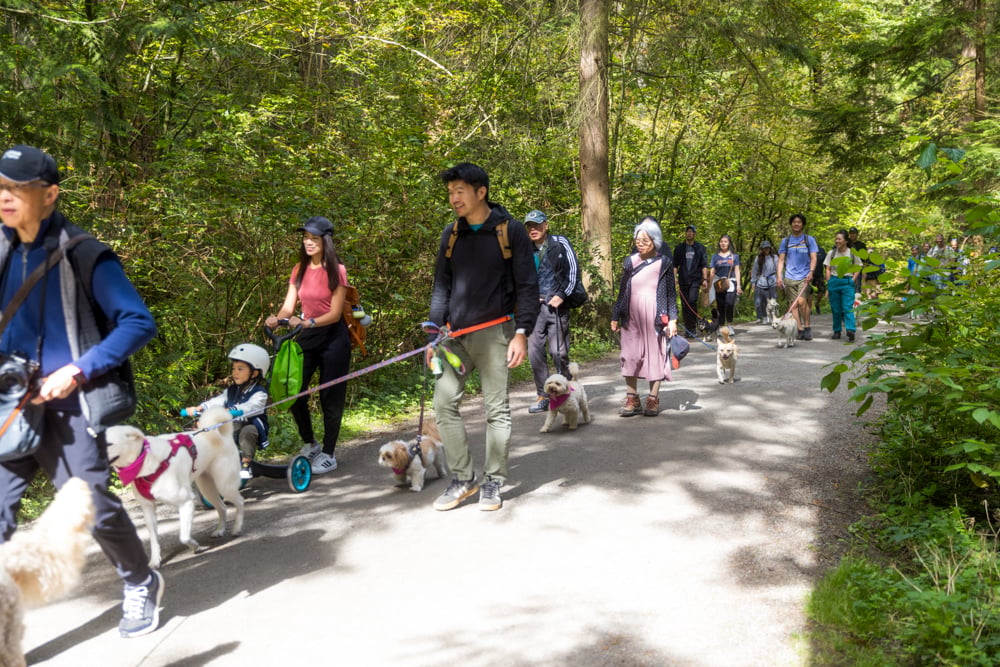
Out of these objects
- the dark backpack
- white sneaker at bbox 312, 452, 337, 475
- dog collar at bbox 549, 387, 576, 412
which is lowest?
white sneaker at bbox 312, 452, 337, 475

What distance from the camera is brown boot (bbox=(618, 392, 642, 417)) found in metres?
8.95

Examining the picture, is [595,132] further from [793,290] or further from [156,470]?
[156,470]

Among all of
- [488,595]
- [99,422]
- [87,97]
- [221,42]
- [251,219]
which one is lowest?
[488,595]

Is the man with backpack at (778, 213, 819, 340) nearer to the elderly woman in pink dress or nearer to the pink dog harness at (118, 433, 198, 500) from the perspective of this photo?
the elderly woman in pink dress

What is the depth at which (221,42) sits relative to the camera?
383 inches

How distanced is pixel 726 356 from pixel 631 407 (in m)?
2.21

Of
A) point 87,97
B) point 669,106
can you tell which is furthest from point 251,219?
point 669,106

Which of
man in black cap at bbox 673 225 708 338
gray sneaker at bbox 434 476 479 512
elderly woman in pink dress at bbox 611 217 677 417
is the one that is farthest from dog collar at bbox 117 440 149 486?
man in black cap at bbox 673 225 708 338

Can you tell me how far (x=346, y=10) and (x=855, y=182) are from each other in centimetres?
1698

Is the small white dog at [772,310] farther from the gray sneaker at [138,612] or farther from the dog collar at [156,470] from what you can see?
the gray sneaker at [138,612]

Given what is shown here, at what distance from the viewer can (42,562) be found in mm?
2838

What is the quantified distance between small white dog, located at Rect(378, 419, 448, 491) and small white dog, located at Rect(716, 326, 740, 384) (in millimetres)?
4946

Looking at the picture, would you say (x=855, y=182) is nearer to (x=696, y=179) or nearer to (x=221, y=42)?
(x=696, y=179)

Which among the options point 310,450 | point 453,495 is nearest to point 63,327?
point 453,495
